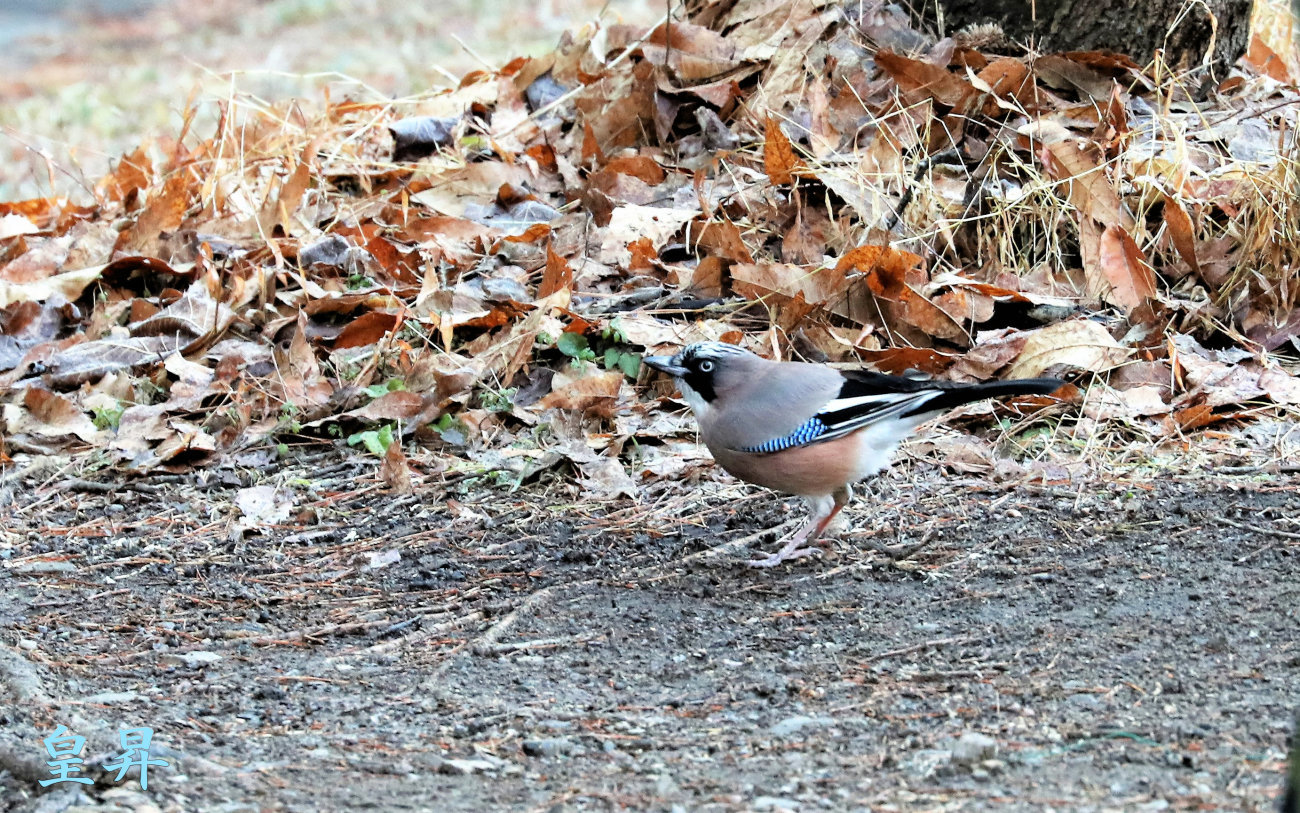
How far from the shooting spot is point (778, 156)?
5.73 meters

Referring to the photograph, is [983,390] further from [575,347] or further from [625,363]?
[575,347]

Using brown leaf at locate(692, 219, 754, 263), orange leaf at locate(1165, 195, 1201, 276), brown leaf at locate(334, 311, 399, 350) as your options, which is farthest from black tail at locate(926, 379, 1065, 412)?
brown leaf at locate(334, 311, 399, 350)

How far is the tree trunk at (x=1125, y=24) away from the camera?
20.0ft

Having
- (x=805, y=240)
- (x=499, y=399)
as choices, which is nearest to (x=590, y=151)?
(x=805, y=240)

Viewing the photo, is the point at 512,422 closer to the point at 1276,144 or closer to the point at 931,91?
the point at 931,91

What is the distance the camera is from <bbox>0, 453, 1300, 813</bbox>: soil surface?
2.74m

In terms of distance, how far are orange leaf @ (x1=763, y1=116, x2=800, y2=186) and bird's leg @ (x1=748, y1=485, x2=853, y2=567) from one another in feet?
5.50

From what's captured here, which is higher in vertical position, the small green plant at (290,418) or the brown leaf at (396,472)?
the small green plant at (290,418)

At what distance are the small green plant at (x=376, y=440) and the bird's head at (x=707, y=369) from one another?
1154 millimetres

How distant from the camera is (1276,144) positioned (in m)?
5.88

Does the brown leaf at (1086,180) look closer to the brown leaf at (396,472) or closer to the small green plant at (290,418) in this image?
the brown leaf at (396,472)

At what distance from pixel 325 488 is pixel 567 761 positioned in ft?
7.36

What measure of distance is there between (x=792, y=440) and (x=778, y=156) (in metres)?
1.86

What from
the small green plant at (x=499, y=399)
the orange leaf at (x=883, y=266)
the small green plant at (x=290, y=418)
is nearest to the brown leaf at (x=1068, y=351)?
the orange leaf at (x=883, y=266)
